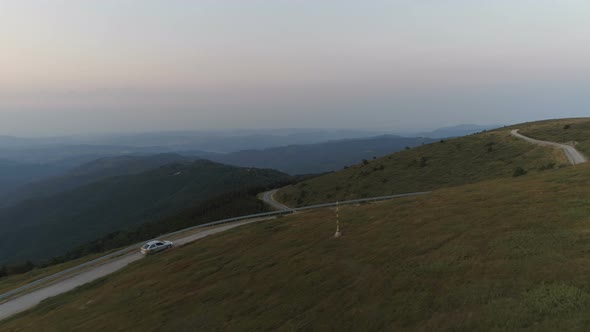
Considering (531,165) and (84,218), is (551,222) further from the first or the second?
(84,218)

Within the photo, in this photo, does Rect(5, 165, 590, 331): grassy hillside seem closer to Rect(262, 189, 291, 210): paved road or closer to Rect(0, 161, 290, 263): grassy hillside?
Rect(262, 189, 291, 210): paved road

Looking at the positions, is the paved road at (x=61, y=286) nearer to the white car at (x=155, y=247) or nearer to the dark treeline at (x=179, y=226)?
the white car at (x=155, y=247)

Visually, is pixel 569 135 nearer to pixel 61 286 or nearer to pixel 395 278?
pixel 395 278

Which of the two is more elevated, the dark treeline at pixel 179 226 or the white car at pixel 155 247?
the white car at pixel 155 247

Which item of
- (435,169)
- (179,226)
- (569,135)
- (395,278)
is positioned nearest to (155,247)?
(179,226)

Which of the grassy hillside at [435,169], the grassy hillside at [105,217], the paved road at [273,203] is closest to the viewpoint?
the grassy hillside at [435,169]

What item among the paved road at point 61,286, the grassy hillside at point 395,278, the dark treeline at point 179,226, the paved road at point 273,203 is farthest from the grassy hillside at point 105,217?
the grassy hillside at point 395,278
